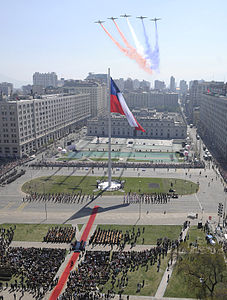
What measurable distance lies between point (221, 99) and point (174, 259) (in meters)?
90.2

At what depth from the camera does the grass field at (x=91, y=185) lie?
7769 cm

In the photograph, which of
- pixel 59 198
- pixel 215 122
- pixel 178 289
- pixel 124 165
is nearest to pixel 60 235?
pixel 59 198

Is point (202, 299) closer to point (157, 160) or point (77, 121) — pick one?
point (157, 160)

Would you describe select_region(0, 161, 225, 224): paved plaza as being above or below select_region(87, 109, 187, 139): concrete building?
below

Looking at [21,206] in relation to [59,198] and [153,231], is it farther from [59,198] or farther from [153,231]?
[153,231]

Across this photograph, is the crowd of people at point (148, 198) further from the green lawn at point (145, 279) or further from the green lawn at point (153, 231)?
the green lawn at point (145, 279)

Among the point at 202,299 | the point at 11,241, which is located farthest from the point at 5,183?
the point at 202,299

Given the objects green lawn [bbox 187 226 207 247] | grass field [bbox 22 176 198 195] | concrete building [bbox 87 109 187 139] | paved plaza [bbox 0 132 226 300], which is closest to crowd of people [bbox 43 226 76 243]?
paved plaza [bbox 0 132 226 300]

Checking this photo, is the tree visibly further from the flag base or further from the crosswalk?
the flag base

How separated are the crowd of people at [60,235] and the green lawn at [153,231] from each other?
20.4ft

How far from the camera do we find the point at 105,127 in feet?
511

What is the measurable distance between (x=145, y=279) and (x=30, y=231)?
25.3m

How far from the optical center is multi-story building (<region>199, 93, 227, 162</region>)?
376 feet

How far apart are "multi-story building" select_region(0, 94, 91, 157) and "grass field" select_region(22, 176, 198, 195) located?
30.0m
